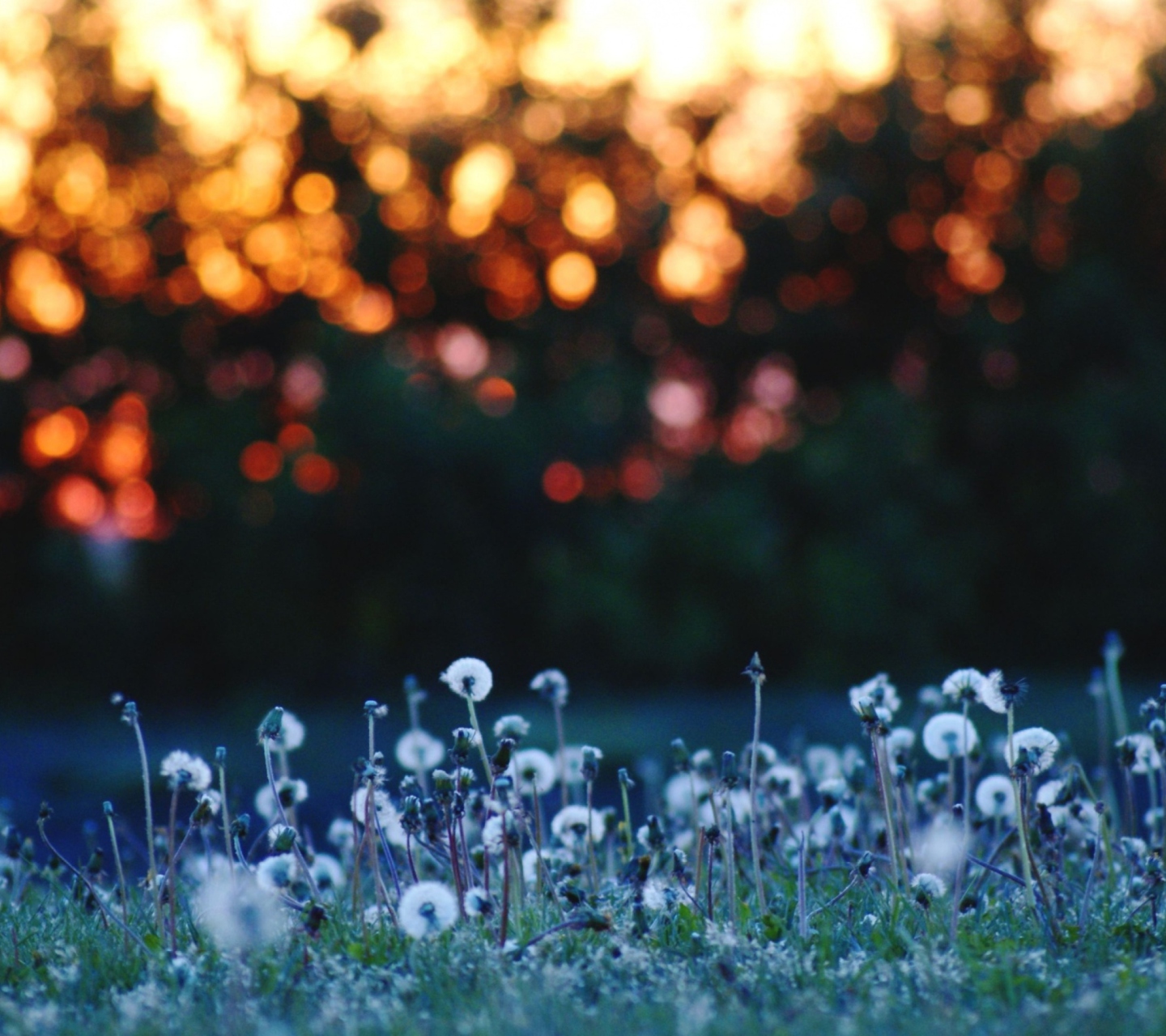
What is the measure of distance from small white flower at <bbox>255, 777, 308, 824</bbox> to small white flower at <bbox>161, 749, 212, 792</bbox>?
174mm

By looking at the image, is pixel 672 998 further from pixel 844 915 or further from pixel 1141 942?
pixel 1141 942

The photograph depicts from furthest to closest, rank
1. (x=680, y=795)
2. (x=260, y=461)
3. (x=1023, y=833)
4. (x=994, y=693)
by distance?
(x=260, y=461), (x=680, y=795), (x=994, y=693), (x=1023, y=833)

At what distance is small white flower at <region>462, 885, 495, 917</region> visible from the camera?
10.8ft

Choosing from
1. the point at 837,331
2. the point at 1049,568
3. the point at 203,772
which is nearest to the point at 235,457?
the point at 837,331

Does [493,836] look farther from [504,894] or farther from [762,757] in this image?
[762,757]

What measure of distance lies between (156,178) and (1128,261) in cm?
1374

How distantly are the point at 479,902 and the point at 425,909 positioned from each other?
241mm

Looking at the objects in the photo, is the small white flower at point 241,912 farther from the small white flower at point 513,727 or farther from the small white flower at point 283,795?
the small white flower at point 513,727

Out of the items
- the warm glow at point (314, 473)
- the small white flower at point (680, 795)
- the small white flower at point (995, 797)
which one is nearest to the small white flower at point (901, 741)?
the small white flower at point (995, 797)

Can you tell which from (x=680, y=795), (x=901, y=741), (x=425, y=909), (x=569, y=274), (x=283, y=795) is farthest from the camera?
(x=569, y=274)

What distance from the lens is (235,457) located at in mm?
17672

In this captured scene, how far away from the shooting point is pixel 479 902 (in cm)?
330

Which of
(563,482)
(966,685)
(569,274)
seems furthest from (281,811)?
(569,274)

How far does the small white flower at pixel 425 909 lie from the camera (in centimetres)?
307
